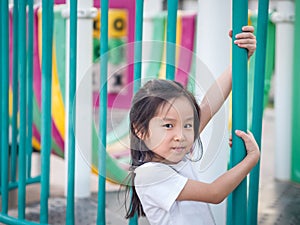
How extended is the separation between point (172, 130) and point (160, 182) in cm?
17

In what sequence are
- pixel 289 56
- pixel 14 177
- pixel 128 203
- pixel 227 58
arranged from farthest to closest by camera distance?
pixel 289 56 → pixel 14 177 → pixel 227 58 → pixel 128 203

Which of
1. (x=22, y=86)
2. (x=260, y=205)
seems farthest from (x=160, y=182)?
(x=260, y=205)

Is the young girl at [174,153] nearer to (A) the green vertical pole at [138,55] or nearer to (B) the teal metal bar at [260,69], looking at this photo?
(A) the green vertical pole at [138,55]

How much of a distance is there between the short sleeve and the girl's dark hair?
0.03 m

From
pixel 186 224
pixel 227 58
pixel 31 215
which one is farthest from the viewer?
pixel 31 215

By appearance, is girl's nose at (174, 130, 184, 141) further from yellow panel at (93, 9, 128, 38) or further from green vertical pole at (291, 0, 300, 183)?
yellow panel at (93, 9, 128, 38)

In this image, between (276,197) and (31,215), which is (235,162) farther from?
(276,197)

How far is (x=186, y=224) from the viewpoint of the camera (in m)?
1.57

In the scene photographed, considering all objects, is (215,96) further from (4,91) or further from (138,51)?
(4,91)

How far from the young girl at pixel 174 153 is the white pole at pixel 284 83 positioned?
2.27 meters

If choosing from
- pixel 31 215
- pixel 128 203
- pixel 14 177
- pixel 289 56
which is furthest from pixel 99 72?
pixel 289 56

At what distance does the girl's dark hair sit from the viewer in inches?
57.9

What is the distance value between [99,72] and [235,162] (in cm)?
49

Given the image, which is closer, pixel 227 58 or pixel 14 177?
pixel 227 58
